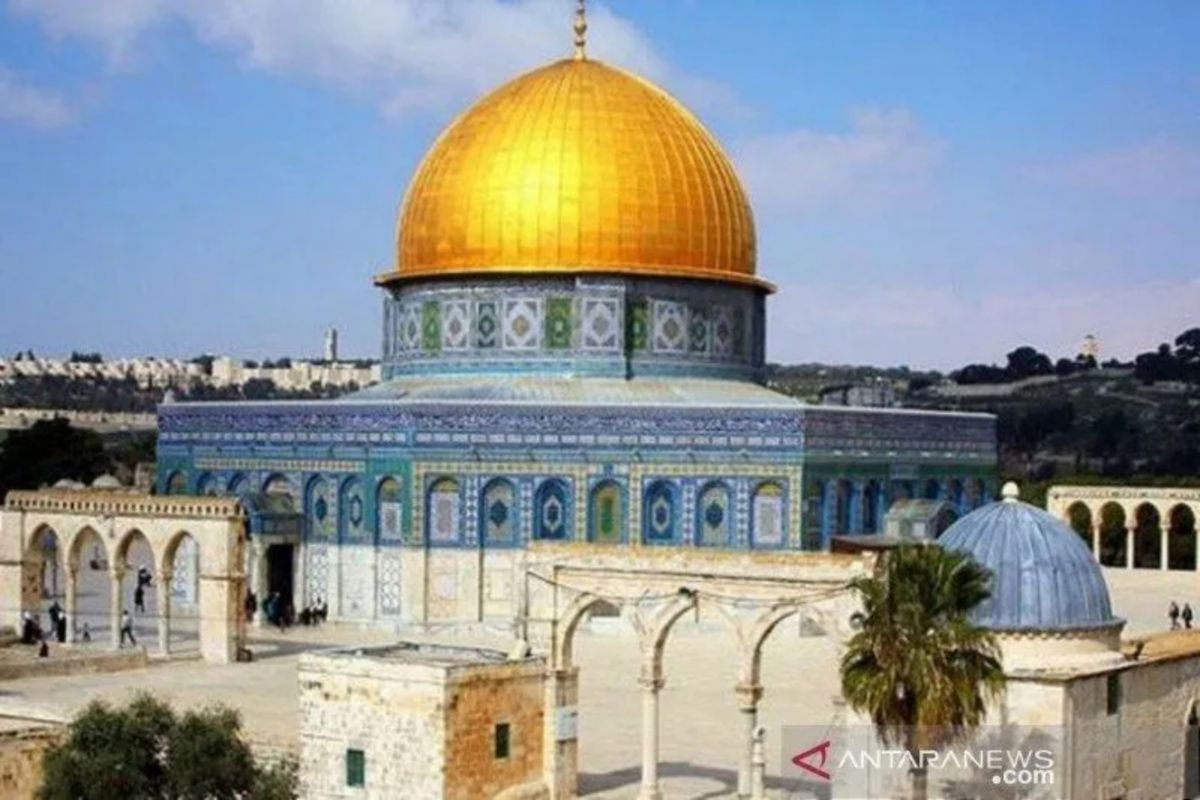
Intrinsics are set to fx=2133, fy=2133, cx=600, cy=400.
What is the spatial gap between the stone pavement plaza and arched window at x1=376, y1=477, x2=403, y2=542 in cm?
154

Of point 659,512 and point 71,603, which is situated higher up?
point 659,512

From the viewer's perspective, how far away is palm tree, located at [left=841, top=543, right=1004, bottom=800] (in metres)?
14.0

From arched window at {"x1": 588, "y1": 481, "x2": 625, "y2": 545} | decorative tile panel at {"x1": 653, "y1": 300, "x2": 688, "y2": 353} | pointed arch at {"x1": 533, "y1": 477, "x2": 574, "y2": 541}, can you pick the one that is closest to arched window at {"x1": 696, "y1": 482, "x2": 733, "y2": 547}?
arched window at {"x1": 588, "y1": 481, "x2": 625, "y2": 545}

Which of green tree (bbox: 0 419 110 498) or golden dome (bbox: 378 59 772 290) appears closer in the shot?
golden dome (bbox: 378 59 772 290)

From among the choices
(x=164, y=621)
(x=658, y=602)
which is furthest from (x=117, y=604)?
(x=658, y=602)

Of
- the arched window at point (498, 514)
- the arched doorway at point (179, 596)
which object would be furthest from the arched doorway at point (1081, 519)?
the arched doorway at point (179, 596)

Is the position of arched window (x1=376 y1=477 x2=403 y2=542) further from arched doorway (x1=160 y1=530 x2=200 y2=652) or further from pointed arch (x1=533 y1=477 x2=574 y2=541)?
arched doorway (x1=160 y1=530 x2=200 y2=652)

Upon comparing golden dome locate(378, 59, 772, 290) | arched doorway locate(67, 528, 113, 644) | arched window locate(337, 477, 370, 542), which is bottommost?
arched doorway locate(67, 528, 113, 644)

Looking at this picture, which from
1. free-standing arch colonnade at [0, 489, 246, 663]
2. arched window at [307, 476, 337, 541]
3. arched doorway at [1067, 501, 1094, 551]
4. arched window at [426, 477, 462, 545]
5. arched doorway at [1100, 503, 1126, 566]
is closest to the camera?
free-standing arch colonnade at [0, 489, 246, 663]

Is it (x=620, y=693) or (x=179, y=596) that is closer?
(x=620, y=693)

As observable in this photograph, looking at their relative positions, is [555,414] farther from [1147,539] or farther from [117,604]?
[1147,539]

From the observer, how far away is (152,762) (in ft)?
53.5

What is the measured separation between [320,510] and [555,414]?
414cm

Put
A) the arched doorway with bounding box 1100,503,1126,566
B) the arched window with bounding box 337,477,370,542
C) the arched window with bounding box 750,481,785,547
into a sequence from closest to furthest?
the arched window with bounding box 750,481,785,547 < the arched window with bounding box 337,477,370,542 < the arched doorway with bounding box 1100,503,1126,566
